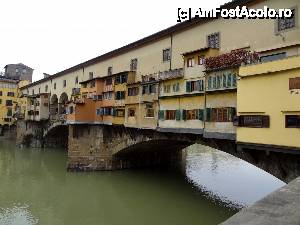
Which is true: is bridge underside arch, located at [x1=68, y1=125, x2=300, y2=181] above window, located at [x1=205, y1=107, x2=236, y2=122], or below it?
below

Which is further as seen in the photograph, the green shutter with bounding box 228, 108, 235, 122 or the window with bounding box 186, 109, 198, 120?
the window with bounding box 186, 109, 198, 120

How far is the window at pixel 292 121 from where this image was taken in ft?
49.1

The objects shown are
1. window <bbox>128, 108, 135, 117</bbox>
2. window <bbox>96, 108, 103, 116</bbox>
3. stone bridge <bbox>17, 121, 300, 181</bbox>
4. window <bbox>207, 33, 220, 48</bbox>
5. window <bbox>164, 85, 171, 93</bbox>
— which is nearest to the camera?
window <bbox>207, 33, 220, 48</bbox>

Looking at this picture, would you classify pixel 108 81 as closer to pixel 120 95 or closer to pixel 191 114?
pixel 120 95

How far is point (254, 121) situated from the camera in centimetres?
1700

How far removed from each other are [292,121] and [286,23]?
7.15 m

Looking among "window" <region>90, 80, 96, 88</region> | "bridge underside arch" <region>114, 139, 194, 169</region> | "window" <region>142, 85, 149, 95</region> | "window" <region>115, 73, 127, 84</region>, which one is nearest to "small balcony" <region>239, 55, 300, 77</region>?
"window" <region>142, 85, 149, 95</region>

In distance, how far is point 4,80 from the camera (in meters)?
83.2

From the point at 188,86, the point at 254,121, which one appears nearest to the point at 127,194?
the point at 188,86

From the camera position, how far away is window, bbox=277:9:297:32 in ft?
61.2

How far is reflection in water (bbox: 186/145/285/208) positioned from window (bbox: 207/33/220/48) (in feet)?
40.8

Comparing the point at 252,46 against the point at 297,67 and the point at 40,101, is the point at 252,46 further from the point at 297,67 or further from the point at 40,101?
the point at 40,101

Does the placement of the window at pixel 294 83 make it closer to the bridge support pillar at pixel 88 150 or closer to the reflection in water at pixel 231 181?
the reflection in water at pixel 231 181

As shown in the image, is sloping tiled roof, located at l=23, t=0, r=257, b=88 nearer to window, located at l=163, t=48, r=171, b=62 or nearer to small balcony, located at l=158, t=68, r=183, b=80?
window, located at l=163, t=48, r=171, b=62
